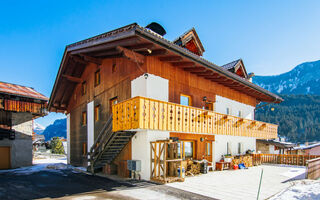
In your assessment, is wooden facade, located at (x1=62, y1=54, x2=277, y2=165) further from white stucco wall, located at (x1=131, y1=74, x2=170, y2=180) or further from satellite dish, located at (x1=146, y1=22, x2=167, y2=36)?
satellite dish, located at (x1=146, y1=22, x2=167, y2=36)

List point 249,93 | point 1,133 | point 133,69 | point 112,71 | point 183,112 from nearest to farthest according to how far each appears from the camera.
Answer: point 183,112 → point 133,69 → point 112,71 → point 1,133 → point 249,93

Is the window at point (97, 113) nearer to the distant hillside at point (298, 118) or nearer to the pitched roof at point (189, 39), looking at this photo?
the pitched roof at point (189, 39)

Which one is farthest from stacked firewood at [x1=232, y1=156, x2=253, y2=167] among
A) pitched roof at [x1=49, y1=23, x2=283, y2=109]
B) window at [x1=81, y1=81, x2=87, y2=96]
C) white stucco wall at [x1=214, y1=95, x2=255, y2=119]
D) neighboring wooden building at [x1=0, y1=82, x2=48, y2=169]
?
neighboring wooden building at [x1=0, y1=82, x2=48, y2=169]

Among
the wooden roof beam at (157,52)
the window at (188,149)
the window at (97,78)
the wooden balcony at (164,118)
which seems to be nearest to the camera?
the wooden balcony at (164,118)

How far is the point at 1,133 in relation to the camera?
1755 centimetres

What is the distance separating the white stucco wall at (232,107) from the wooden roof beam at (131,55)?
7.63 meters

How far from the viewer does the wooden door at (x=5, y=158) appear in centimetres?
1781

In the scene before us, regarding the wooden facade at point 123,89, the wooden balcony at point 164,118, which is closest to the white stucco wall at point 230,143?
the wooden facade at point 123,89

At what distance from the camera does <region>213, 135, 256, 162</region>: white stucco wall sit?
16047mm

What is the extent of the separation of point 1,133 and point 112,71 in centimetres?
1143

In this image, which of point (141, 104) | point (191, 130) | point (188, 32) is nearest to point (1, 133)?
point (141, 104)

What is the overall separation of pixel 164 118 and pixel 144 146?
6.97ft

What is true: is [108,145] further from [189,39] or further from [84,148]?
[189,39]

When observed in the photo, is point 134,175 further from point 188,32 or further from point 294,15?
point 294,15
